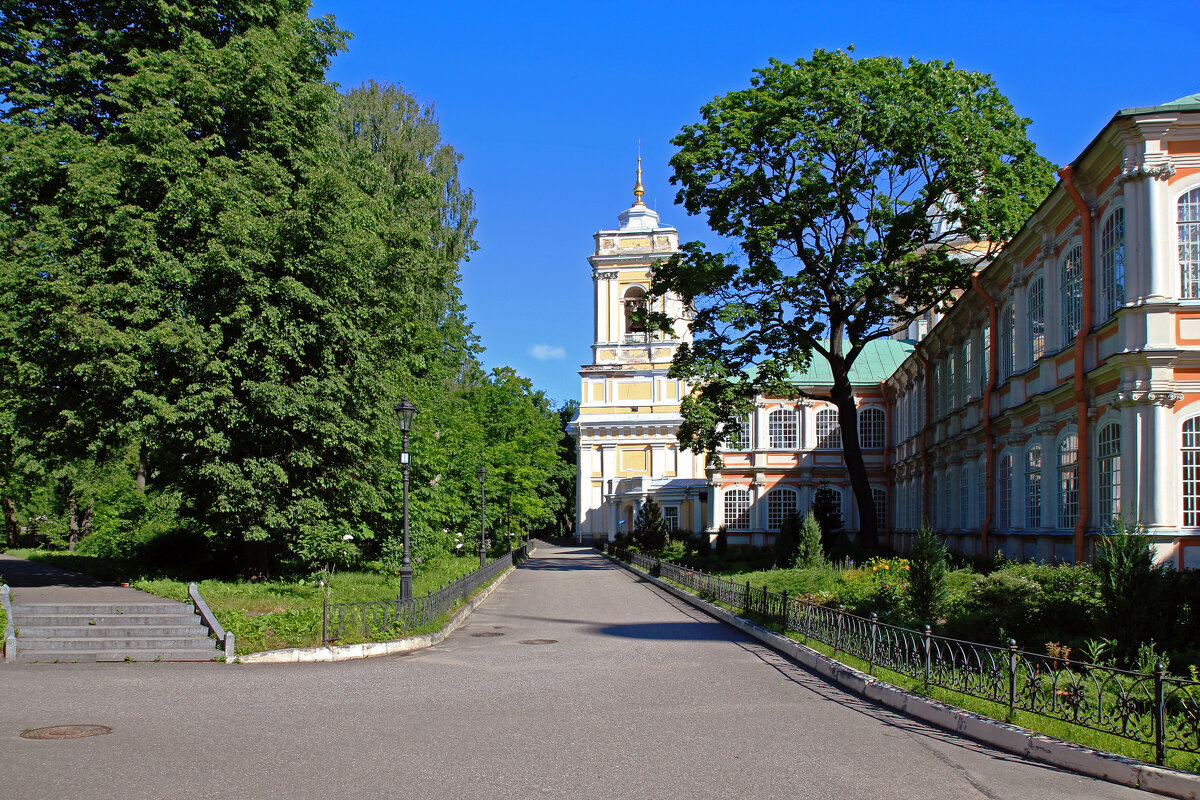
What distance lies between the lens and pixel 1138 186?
1705cm

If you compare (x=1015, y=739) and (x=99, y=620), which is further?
(x=99, y=620)

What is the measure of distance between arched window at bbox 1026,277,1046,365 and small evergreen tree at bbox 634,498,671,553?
25.9 meters

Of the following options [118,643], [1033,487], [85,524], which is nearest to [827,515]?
[1033,487]

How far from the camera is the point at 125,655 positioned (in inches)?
562

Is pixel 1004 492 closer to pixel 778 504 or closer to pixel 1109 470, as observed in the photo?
pixel 1109 470

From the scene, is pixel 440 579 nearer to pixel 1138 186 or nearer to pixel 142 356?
pixel 142 356

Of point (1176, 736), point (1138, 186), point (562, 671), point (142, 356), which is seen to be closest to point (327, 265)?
point (142, 356)

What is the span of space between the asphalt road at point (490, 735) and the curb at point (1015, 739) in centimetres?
21

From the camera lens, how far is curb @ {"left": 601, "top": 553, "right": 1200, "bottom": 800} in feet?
23.7

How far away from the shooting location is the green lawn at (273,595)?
1493 cm

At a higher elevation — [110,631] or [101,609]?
[101,609]

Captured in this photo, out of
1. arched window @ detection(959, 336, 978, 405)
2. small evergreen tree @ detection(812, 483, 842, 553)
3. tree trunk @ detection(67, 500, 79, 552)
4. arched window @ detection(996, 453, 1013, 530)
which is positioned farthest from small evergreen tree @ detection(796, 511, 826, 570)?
tree trunk @ detection(67, 500, 79, 552)

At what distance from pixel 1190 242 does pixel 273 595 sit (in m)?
18.9

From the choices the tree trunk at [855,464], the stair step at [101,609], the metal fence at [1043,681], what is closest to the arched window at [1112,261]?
the metal fence at [1043,681]
